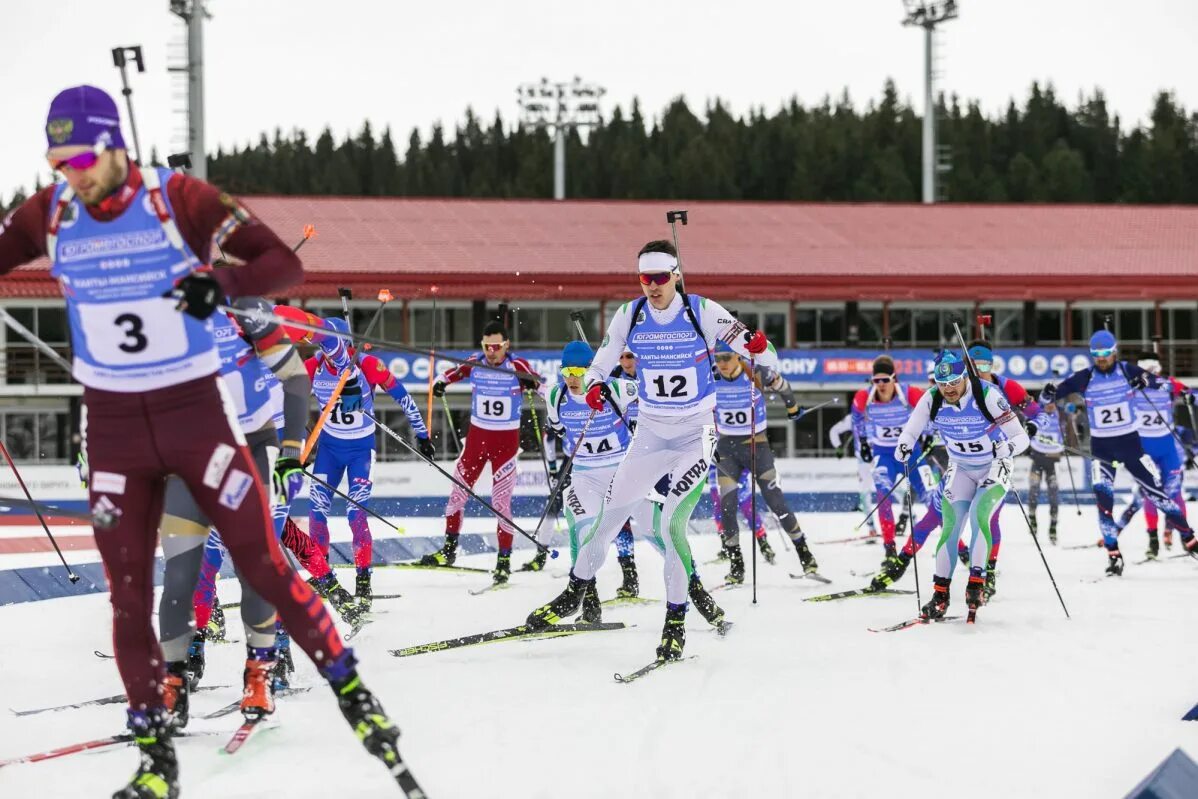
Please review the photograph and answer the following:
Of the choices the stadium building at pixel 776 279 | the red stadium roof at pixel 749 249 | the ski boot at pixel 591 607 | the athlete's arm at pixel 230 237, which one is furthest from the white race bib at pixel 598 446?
the red stadium roof at pixel 749 249

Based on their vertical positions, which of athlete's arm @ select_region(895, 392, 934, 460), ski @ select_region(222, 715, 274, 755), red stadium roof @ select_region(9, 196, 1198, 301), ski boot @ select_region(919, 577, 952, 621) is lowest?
ski boot @ select_region(919, 577, 952, 621)

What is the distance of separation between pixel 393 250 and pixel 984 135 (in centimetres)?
7511

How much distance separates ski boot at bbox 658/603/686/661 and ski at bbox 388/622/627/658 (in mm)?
931

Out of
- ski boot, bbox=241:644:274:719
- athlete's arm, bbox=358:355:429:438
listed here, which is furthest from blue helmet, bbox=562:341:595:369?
ski boot, bbox=241:644:274:719

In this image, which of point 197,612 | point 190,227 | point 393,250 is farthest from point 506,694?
point 393,250

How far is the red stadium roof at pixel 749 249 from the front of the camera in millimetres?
31719

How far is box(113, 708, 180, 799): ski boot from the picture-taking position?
394cm

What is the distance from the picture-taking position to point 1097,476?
11875mm

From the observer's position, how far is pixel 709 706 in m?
5.70

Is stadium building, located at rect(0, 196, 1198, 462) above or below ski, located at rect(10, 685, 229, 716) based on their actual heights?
above

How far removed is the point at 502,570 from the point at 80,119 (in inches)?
276

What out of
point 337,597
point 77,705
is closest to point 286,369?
point 77,705

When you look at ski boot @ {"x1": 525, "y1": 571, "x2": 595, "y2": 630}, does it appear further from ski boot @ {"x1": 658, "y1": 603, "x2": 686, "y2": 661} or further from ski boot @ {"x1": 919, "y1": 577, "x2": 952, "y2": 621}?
ski boot @ {"x1": 919, "y1": 577, "x2": 952, "y2": 621}

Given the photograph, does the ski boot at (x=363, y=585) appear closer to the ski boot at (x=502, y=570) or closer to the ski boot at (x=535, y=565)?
the ski boot at (x=502, y=570)
